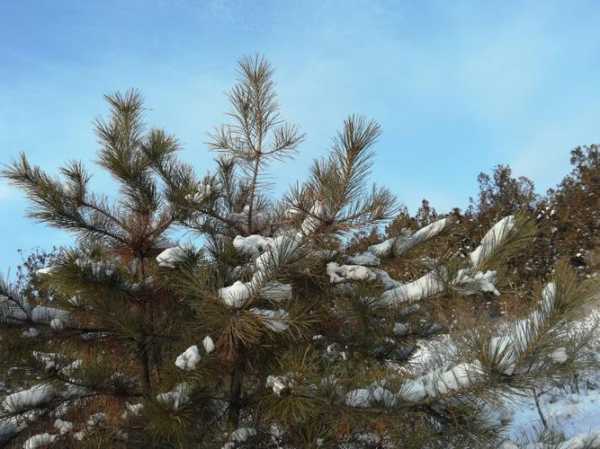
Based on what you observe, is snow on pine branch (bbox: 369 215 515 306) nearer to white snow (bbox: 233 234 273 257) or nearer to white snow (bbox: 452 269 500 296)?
white snow (bbox: 452 269 500 296)

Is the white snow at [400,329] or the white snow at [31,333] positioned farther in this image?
the white snow at [400,329]

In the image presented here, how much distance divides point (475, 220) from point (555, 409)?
7.68 m

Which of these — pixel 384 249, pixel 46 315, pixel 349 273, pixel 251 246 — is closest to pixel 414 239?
pixel 384 249

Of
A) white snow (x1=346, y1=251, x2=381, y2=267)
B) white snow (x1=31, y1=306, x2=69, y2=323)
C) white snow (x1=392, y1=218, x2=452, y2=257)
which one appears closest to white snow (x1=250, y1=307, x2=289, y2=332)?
white snow (x1=346, y1=251, x2=381, y2=267)

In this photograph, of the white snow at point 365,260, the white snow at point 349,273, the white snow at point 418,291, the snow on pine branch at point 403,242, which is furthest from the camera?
the snow on pine branch at point 403,242

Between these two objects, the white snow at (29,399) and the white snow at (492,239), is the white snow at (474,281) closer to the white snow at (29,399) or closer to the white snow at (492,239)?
the white snow at (492,239)

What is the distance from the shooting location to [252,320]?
258 cm

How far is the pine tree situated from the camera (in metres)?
2.45

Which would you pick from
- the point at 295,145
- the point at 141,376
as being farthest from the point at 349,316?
the point at 141,376

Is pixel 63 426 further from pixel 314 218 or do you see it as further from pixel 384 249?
pixel 384 249

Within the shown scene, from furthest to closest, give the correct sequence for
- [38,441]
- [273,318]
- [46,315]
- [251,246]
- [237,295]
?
→ 1. [46,315]
2. [38,441]
3. [251,246]
4. [273,318]
5. [237,295]

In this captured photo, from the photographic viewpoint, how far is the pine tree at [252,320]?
2.45 metres

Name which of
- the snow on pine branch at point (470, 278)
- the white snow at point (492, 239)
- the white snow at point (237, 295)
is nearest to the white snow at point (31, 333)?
the white snow at point (237, 295)

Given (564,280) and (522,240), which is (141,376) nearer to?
(522,240)
